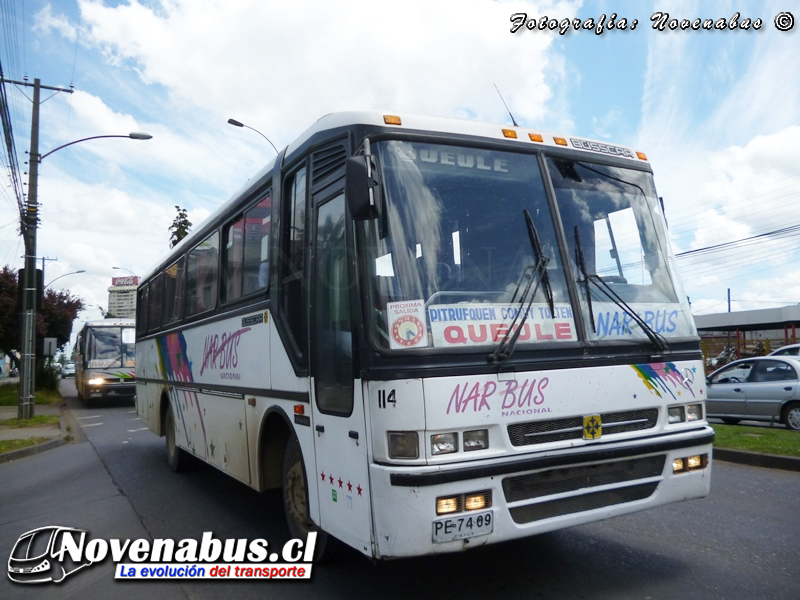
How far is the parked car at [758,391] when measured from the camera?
12.7 m

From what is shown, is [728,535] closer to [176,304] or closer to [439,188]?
[439,188]

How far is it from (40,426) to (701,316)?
43618mm

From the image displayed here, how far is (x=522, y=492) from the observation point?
4121 mm

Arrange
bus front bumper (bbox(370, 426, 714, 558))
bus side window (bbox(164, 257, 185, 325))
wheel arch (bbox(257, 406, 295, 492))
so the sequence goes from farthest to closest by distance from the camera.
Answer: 1. bus side window (bbox(164, 257, 185, 325))
2. wheel arch (bbox(257, 406, 295, 492))
3. bus front bumper (bbox(370, 426, 714, 558))

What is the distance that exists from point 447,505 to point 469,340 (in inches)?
36.6

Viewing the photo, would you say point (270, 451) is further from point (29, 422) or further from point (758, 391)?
point (29, 422)

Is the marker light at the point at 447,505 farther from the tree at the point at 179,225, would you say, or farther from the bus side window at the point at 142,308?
the tree at the point at 179,225

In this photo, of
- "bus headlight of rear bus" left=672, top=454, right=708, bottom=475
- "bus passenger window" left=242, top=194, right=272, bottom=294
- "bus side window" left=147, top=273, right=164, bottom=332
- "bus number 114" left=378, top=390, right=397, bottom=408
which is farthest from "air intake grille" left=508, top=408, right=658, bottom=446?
"bus side window" left=147, top=273, right=164, bottom=332

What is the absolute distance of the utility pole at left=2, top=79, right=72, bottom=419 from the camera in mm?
17609

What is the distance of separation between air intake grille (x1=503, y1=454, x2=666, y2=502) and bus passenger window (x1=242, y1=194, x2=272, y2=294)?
277 cm

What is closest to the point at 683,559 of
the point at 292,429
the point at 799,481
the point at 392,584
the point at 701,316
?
the point at 392,584

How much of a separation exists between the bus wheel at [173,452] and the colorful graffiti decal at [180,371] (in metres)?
0.50

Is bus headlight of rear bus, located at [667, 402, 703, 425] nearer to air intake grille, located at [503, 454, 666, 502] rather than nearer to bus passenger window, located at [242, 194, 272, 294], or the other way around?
air intake grille, located at [503, 454, 666, 502]

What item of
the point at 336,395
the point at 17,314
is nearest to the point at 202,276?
the point at 336,395
